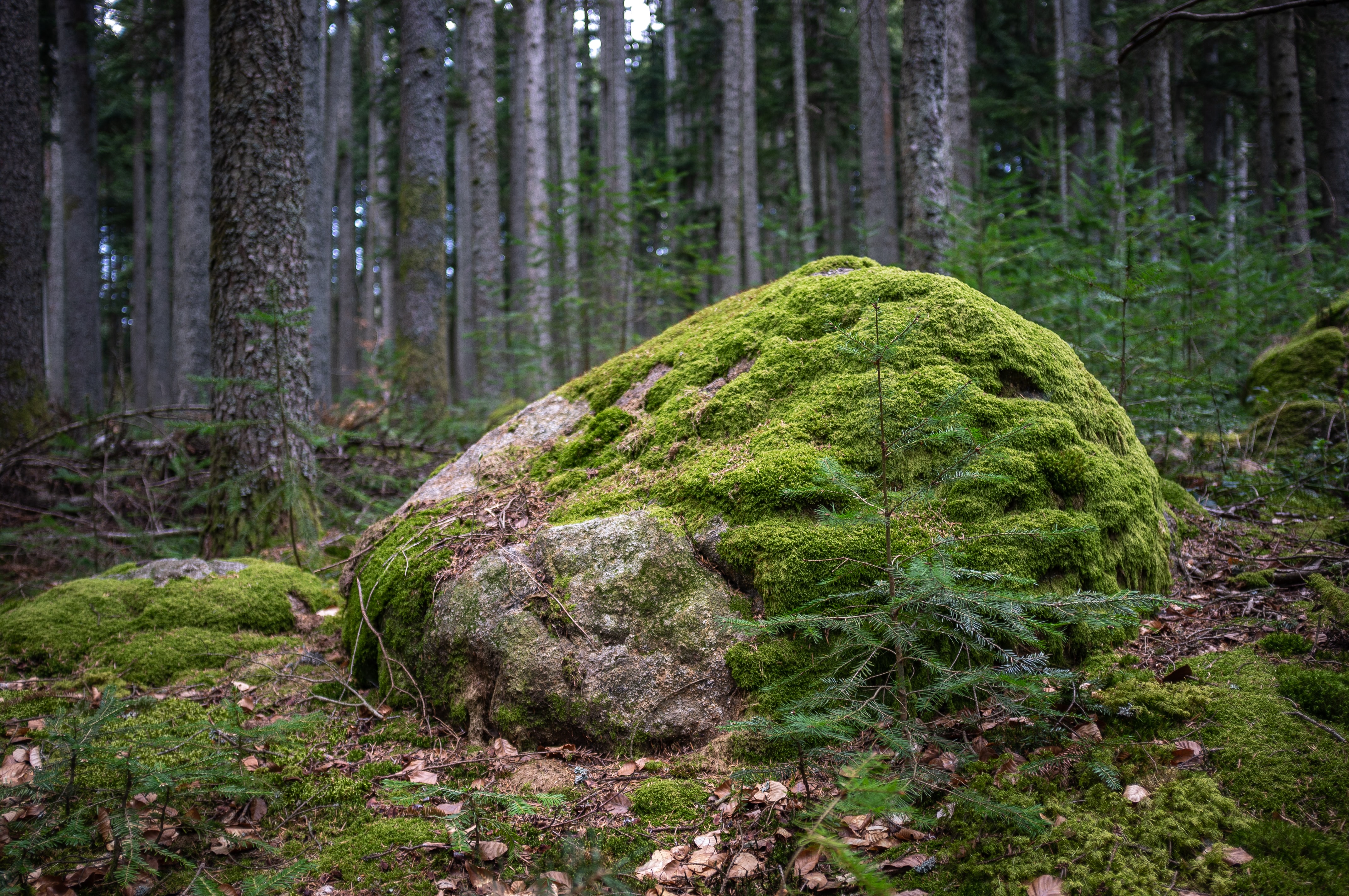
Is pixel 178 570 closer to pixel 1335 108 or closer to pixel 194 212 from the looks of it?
pixel 194 212

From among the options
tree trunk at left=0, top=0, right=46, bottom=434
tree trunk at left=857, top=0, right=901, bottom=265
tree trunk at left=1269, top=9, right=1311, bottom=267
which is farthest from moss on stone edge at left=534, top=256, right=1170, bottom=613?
tree trunk at left=1269, top=9, right=1311, bottom=267

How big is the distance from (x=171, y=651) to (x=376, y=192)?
2465 cm

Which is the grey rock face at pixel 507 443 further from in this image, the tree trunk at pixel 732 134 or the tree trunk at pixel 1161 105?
the tree trunk at pixel 1161 105

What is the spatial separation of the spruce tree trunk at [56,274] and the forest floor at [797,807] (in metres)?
20.0

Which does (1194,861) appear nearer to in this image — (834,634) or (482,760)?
(834,634)

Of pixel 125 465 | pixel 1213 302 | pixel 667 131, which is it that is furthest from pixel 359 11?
pixel 1213 302

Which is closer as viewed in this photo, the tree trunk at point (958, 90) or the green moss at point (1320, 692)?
the green moss at point (1320, 692)

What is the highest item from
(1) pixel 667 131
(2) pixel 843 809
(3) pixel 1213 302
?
(1) pixel 667 131

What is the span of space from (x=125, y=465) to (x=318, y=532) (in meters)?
3.00

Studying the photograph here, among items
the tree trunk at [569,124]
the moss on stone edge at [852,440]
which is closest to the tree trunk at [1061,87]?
the tree trunk at [569,124]

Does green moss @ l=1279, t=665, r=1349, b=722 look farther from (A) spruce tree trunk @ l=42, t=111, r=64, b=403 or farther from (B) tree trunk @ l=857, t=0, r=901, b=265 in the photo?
(A) spruce tree trunk @ l=42, t=111, r=64, b=403

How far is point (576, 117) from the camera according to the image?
17781 mm

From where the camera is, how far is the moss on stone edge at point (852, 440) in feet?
9.37

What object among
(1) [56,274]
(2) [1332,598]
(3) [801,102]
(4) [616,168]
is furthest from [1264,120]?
(1) [56,274]
